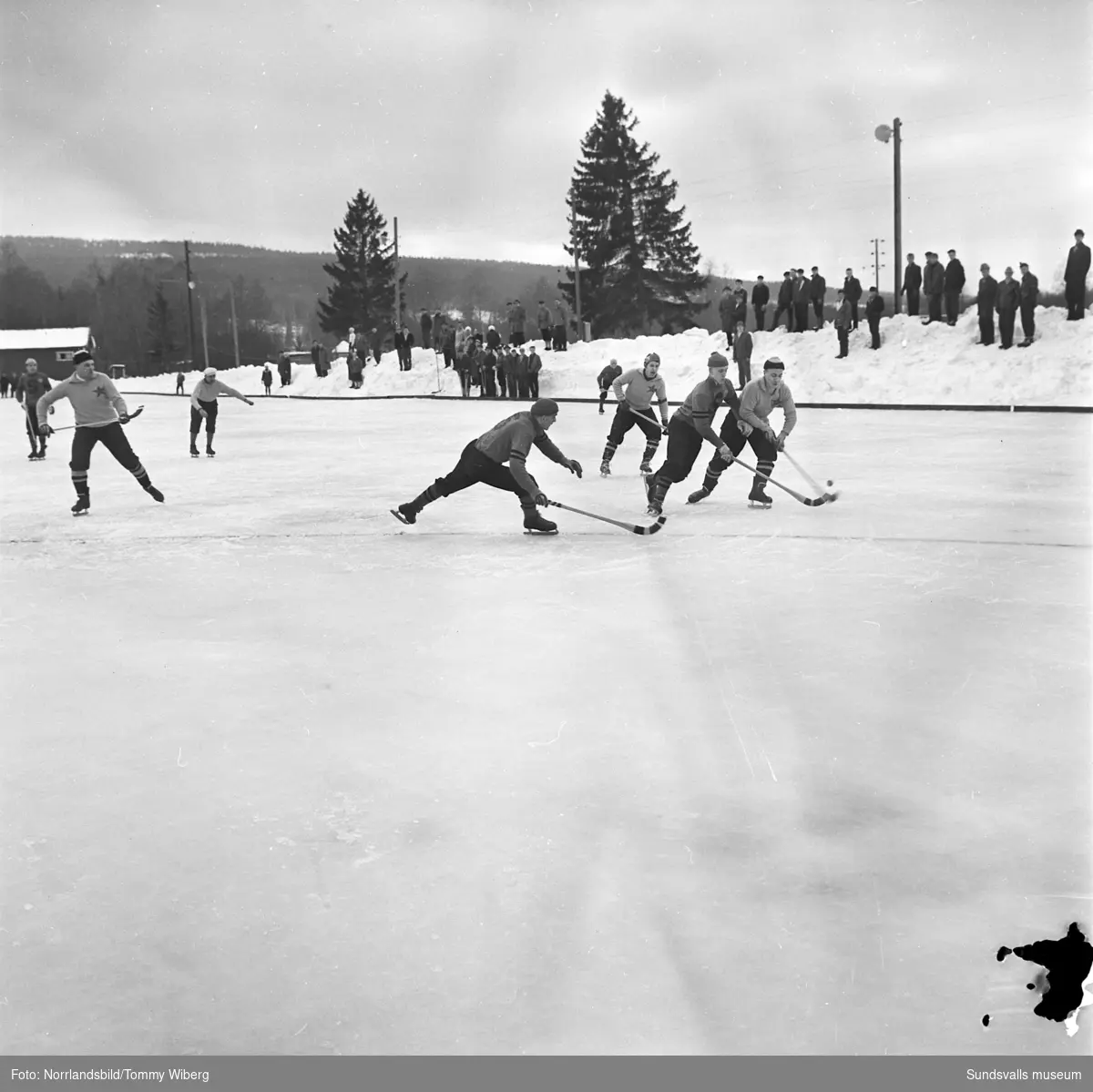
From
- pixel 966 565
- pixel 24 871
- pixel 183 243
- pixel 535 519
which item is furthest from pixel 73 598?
pixel 183 243

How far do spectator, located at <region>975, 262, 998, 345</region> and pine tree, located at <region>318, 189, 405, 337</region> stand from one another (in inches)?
1802

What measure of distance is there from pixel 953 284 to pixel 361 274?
1811 inches

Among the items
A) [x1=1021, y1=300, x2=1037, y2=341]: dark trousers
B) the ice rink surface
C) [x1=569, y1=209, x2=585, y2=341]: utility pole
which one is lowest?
the ice rink surface

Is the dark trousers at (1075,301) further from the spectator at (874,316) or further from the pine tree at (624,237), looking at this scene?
the pine tree at (624,237)

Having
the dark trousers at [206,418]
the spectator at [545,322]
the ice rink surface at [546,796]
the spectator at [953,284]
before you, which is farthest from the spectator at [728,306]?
the ice rink surface at [546,796]

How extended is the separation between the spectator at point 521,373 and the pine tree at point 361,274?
35.9 m

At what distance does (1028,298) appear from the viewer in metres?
22.9

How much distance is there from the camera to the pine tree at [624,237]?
52.0 m

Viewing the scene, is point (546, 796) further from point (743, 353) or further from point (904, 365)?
point (904, 365)

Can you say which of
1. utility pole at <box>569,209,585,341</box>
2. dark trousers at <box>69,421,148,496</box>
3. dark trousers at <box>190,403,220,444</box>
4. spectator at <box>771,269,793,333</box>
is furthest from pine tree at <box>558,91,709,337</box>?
dark trousers at <box>69,421,148,496</box>

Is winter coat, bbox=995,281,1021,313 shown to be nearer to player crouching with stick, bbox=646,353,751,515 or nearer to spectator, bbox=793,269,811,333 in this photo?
spectator, bbox=793,269,811,333

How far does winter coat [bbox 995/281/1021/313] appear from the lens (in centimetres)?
2273

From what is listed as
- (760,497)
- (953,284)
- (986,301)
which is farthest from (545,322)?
(760,497)
